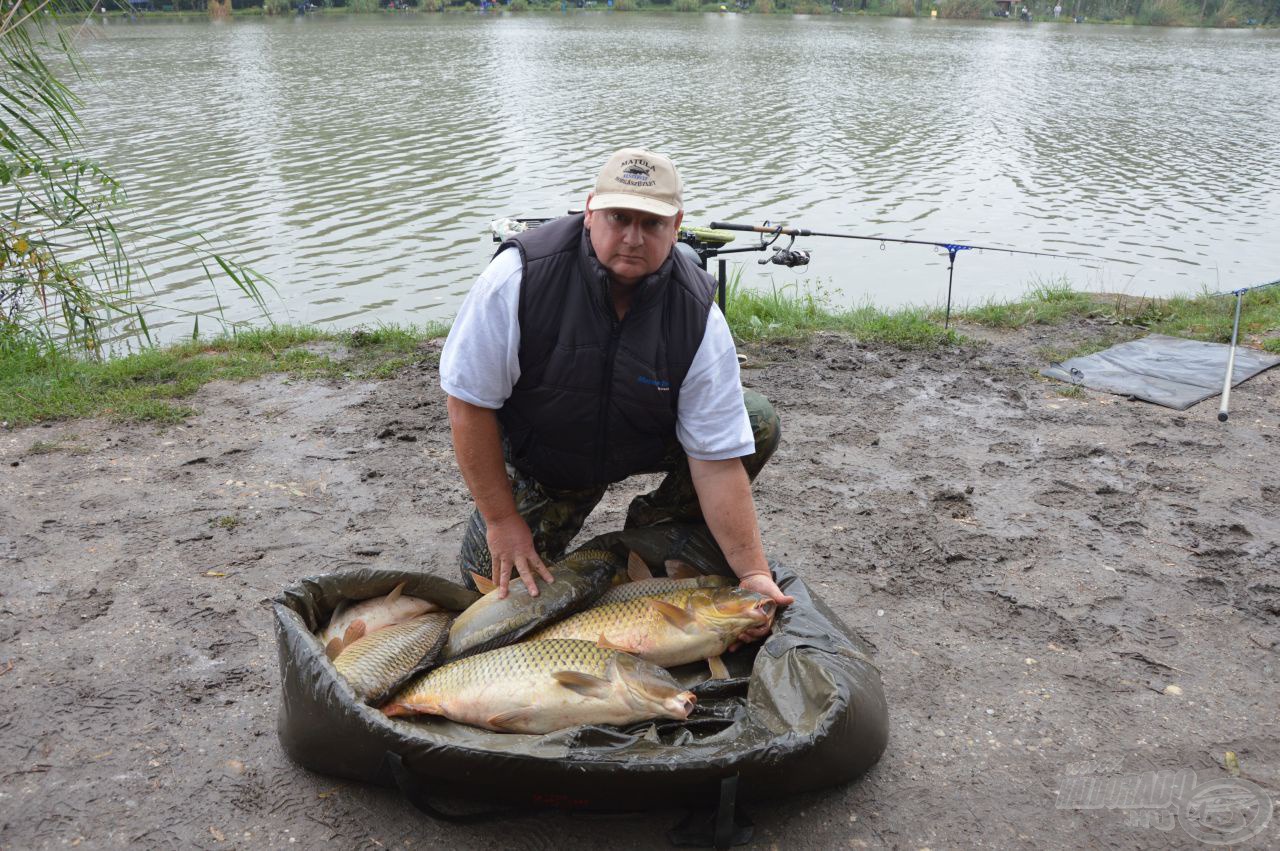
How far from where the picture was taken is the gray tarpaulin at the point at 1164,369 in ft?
17.0

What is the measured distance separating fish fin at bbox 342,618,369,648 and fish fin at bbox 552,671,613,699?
0.68 meters

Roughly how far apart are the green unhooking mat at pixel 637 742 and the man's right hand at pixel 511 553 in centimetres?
50

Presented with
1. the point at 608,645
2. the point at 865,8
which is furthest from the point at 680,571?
the point at 865,8

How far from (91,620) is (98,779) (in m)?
0.81

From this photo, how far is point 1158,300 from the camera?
7.37 meters

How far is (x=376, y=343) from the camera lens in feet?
20.3

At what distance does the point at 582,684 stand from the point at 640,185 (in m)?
1.25

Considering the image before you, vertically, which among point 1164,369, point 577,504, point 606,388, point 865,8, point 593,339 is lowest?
point 1164,369

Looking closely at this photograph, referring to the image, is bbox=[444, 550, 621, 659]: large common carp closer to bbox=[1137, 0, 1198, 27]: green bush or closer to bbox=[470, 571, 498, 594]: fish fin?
bbox=[470, 571, 498, 594]: fish fin

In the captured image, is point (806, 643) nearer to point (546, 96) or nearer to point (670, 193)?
point (670, 193)

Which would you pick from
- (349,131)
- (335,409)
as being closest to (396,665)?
(335,409)

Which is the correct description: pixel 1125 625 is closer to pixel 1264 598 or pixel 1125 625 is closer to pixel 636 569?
pixel 1264 598

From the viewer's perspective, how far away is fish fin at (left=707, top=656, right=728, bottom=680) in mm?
2686

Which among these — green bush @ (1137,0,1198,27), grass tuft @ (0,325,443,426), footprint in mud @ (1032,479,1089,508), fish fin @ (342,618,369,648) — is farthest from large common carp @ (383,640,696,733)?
green bush @ (1137,0,1198,27)
